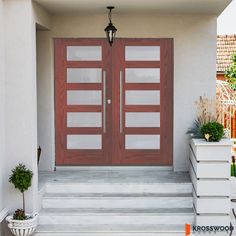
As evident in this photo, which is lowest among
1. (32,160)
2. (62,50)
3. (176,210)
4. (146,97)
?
(176,210)

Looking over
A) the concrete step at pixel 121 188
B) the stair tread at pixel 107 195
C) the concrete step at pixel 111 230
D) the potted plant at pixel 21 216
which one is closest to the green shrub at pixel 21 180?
the potted plant at pixel 21 216

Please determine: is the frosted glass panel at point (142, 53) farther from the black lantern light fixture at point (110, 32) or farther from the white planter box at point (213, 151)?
the white planter box at point (213, 151)

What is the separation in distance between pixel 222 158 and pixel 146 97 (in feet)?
8.64

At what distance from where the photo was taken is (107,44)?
11.2 m

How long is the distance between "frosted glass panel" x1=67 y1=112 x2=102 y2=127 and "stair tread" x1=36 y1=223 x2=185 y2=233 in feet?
8.24

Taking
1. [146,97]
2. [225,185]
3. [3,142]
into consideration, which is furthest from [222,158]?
[3,142]

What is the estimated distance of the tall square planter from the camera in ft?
29.8

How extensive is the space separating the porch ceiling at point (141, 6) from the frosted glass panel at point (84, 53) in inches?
32.0

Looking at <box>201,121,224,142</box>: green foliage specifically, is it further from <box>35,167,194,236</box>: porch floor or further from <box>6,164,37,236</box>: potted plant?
<box>6,164,37,236</box>: potted plant

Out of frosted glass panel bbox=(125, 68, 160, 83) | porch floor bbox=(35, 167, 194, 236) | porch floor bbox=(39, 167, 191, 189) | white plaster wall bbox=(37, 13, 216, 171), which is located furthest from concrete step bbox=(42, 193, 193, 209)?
frosted glass panel bbox=(125, 68, 160, 83)

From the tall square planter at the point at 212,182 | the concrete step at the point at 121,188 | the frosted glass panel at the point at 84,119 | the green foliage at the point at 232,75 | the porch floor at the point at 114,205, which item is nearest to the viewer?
the tall square planter at the point at 212,182

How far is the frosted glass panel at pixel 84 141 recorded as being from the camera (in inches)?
446

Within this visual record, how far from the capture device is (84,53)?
11227mm

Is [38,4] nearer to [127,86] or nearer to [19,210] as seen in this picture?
[127,86]
